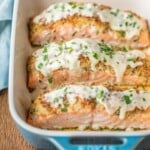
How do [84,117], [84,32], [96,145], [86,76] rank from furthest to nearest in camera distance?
[84,32], [86,76], [84,117], [96,145]

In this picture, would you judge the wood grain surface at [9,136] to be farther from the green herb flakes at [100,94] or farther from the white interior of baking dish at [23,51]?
the green herb flakes at [100,94]

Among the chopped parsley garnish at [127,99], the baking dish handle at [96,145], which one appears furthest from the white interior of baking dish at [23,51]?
the chopped parsley garnish at [127,99]

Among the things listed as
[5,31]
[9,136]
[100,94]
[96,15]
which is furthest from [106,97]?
[5,31]

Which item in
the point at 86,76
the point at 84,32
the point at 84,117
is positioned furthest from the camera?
the point at 84,32

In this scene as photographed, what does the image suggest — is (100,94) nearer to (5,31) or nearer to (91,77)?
(91,77)

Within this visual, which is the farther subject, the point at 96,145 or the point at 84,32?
the point at 84,32

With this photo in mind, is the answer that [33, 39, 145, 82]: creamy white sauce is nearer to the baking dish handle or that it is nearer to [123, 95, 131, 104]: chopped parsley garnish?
[123, 95, 131, 104]: chopped parsley garnish
